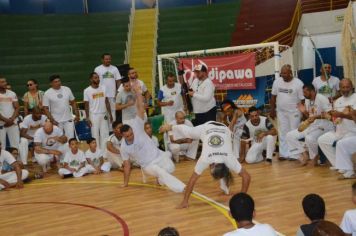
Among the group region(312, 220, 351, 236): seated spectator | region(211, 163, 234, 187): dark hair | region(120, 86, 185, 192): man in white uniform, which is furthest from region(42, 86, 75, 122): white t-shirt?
region(312, 220, 351, 236): seated spectator

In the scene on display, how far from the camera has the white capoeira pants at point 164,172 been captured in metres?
6.85

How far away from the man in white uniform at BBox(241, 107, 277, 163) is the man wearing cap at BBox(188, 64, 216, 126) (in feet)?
2.48

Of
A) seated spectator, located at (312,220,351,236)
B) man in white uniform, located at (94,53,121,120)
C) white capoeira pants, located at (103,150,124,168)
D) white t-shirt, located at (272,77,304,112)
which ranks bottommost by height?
white capoeira pants, located at (103,150,124,168)

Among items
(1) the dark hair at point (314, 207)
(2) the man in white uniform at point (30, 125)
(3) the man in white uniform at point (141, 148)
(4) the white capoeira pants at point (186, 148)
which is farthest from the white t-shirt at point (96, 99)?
(1) the dark hair at point (314, 207)

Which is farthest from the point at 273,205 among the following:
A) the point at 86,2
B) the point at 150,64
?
the point at 86,2

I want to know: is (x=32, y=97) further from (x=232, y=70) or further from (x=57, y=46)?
(x=57, y=46)

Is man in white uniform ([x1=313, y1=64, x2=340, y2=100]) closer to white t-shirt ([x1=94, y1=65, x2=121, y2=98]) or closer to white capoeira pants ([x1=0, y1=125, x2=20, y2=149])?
white t-shirt ([x1=94, y1=65, x2=121, y2=98])

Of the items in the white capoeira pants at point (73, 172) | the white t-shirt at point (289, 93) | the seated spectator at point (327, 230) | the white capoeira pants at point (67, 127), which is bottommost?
the white capoeira pants at point (73, 172)

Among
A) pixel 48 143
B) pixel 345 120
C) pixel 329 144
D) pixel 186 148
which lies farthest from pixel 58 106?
pixel 345 120

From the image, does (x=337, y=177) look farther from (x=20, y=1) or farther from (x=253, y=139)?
(x=20, y=1)

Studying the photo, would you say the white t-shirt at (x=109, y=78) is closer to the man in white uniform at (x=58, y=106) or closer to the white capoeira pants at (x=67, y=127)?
the man in white uniform at (x=58, y=106)

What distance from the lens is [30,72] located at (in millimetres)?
17172

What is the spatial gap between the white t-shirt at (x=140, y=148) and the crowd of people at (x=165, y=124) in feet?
0.05

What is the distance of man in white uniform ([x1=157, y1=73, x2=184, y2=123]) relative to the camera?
396 inches
